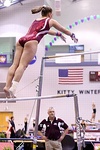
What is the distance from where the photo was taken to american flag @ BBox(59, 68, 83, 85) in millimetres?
13398

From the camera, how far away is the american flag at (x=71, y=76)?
1340 centimetres

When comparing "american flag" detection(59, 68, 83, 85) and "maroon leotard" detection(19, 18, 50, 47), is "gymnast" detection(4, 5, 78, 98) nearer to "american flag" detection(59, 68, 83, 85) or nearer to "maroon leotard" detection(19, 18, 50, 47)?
"maroon leotard" detection(19, 18, 50, 47)

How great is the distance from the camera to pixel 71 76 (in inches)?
529

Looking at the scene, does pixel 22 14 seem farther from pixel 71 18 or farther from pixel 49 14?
pixel 49 14

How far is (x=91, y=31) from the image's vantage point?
15055 mm

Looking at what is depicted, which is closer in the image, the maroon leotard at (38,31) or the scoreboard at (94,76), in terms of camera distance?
the maroon leotard at (38,31)

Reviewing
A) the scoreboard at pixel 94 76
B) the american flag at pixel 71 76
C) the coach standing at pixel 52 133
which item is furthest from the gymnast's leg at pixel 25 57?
the scoreboard at pixel 94 76

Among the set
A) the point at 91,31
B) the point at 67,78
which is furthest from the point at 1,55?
the point at 91,31

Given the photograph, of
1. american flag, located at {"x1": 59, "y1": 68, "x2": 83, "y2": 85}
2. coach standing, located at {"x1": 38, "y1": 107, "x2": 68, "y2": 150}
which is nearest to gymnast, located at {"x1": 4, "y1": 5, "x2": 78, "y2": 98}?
coach standing, located at {"x1": 38, "y1": 107, "x2": 68, "y2": 150}

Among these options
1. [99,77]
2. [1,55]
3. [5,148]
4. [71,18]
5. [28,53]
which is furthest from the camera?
[71,18]

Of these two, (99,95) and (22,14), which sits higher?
(22,14)

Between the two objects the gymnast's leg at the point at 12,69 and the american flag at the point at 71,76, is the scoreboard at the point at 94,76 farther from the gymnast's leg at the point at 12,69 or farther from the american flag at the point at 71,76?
the gymnast's leg at the point at 12,69

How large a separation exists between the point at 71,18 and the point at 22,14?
2.39 meters

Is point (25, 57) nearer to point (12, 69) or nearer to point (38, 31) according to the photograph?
point (12, 69)
